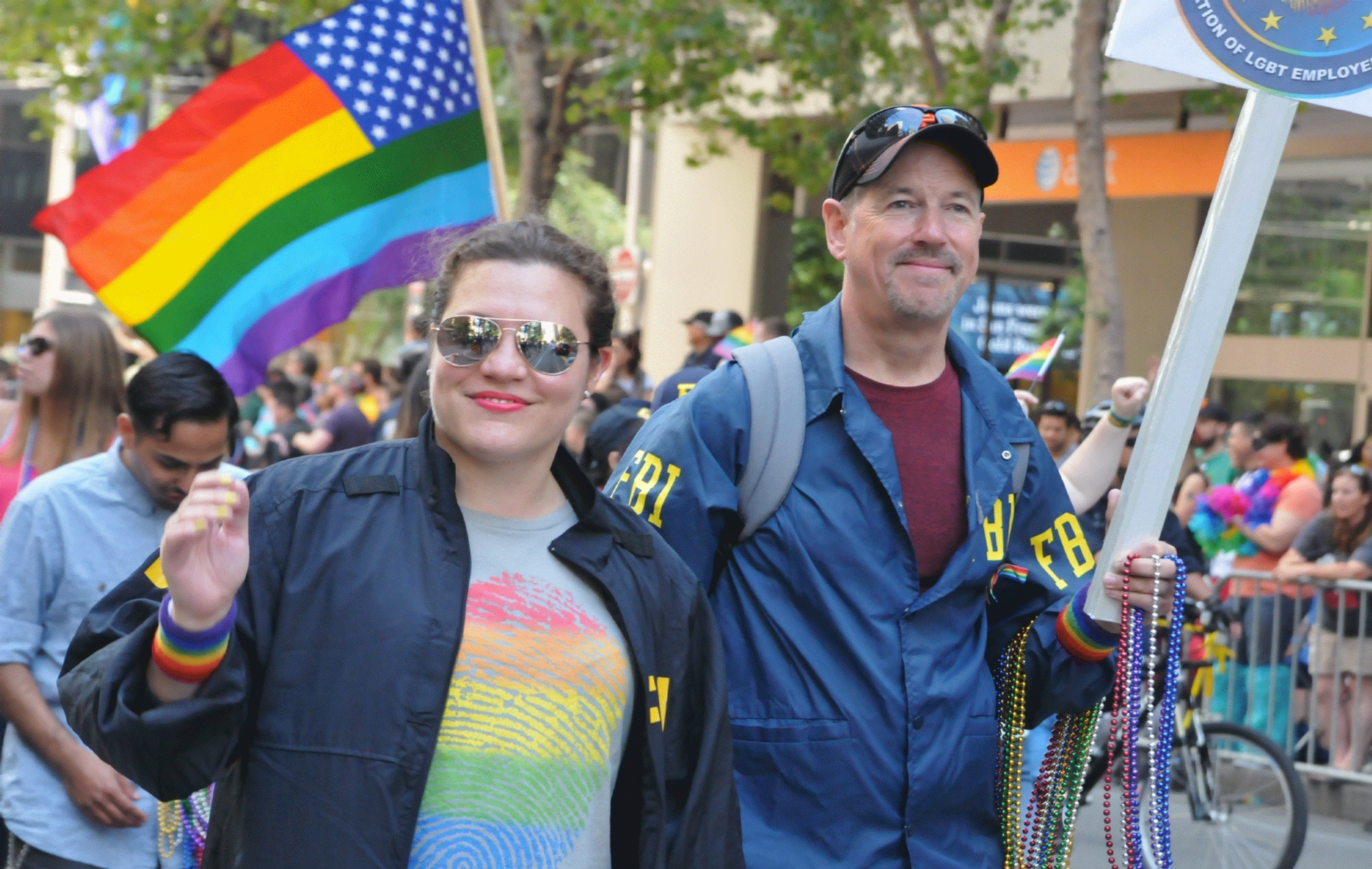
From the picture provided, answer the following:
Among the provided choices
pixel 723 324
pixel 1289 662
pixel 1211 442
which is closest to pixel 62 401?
pixel 723 324

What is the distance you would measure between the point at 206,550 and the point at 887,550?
1.35 meters

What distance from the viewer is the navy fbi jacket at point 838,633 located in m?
2.93

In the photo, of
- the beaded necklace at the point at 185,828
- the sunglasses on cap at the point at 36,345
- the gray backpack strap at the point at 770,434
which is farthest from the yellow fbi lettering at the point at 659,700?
the sunglasses on cap at the point at 36,345

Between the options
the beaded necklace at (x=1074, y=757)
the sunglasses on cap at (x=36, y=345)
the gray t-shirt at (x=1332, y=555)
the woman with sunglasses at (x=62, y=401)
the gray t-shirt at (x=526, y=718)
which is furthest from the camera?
the gray t-shirt at (x=1332, y=555)

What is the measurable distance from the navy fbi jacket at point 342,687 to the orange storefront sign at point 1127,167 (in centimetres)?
1237

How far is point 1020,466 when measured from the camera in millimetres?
3229

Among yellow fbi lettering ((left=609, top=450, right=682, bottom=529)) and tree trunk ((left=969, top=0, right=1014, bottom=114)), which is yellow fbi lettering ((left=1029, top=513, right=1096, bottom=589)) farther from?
tree trunk ((left=969, top=0, right=1014, bottom=114))

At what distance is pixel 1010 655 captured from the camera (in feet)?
10.8

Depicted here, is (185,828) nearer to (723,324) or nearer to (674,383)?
(674,383)

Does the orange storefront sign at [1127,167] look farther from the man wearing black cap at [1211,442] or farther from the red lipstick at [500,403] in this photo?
the red lipstick at [500,403]

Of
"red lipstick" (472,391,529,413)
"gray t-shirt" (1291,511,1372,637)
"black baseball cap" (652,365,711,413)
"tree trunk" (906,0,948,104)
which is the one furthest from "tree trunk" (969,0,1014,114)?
"red lipstick" (472,391,529,413)

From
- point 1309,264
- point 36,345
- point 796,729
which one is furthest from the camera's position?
point 1309,264

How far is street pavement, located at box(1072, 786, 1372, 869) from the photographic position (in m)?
7.58

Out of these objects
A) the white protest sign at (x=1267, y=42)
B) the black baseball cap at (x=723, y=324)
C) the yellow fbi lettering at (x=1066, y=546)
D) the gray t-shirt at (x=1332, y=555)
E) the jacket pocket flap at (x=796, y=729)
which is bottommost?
the gray t-shirt at (x=1332, y=555)
